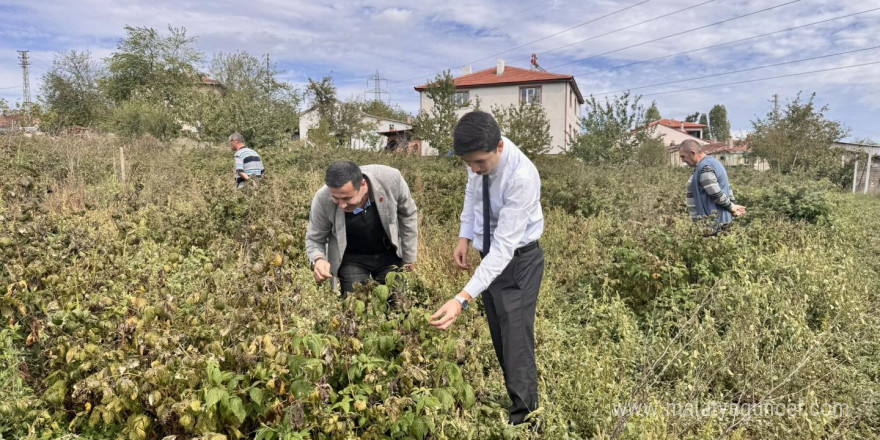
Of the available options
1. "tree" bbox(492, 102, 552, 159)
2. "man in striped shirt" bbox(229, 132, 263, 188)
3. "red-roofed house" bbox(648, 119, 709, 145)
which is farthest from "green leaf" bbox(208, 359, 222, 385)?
"red-roofed house" bbox(648, 119, 709, 145)

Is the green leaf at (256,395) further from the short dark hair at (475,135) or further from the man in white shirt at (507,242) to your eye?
the short dark hair at (475,135)

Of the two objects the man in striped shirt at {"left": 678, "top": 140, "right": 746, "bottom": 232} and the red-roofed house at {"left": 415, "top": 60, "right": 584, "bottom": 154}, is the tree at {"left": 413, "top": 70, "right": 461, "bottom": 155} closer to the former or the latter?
the red-roofed house at {"left": 415, "top": 60, "right": 584, "bottom": 154}

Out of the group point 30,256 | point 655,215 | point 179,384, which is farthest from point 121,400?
point 655,215

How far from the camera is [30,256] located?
3.31 metres

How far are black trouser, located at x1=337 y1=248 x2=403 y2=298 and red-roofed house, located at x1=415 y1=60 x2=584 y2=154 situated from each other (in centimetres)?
3495

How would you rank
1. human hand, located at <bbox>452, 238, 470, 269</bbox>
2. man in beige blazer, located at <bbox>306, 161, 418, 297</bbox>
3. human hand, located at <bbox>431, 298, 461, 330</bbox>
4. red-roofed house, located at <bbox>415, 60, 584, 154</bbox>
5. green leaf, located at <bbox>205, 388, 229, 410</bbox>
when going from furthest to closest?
1. red-roofed house, located at <bbox>415, 60, 584, 154</bbox>
2. man in beige blazer, located at <bbox>306, 161, 418, 297</bbox>
3. human hand, located at <bbox>452, 238, 470, 269</bbox>
4. human hand, located at <bbox>431, 298, 461, 330</bbox>
5. green leaf, located at <bbox>205, 388, 229, 410</bbox>

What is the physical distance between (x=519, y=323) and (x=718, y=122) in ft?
357

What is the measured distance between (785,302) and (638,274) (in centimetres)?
105

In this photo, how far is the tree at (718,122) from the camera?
3694 inches

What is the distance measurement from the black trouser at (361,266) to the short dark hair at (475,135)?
4.58 feet

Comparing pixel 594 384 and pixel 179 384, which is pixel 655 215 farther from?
pixel 179 384

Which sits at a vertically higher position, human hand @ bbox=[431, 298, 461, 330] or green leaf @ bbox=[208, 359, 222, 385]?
human hand @ bbox=[431, 298, 461, 330]

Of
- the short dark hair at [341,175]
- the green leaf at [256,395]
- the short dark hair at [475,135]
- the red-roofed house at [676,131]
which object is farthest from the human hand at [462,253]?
the red-roofed house at [676,131]

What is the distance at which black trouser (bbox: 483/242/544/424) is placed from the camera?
8.72ft
